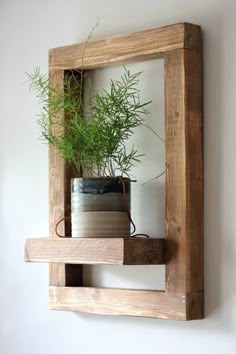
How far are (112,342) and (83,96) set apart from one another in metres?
0.66

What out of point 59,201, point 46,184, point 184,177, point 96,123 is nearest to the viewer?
point 184,177

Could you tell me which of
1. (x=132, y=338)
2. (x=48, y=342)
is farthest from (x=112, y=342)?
(x=48, y=342)

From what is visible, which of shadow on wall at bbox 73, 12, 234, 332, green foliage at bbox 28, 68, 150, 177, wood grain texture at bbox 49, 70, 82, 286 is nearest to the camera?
shadow on wall at bbox 73, 12, 234, 332

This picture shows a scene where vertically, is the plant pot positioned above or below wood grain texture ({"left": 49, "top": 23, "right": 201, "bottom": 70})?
below

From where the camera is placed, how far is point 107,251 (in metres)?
2.02

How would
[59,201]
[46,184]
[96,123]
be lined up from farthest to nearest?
1. [46,184]
2. [59,201]
3. [96,123]

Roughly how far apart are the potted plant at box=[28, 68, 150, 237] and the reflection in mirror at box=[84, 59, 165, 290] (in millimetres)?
20

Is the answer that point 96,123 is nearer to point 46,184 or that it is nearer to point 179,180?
point 179,180

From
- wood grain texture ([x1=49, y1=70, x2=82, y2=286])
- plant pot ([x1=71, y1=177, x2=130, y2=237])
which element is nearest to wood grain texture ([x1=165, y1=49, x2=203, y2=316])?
plant pot ([x1=71, y1=177, x2=130, y2=237])

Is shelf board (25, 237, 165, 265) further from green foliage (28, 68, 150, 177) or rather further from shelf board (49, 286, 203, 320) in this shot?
green foliage (28, 68, 150, 177)

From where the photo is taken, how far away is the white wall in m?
2.00

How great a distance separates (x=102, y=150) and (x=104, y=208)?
0.48 feet

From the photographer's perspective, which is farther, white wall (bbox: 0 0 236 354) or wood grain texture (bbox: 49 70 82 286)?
wood grain texture (bbox: 49 70 82 286)
